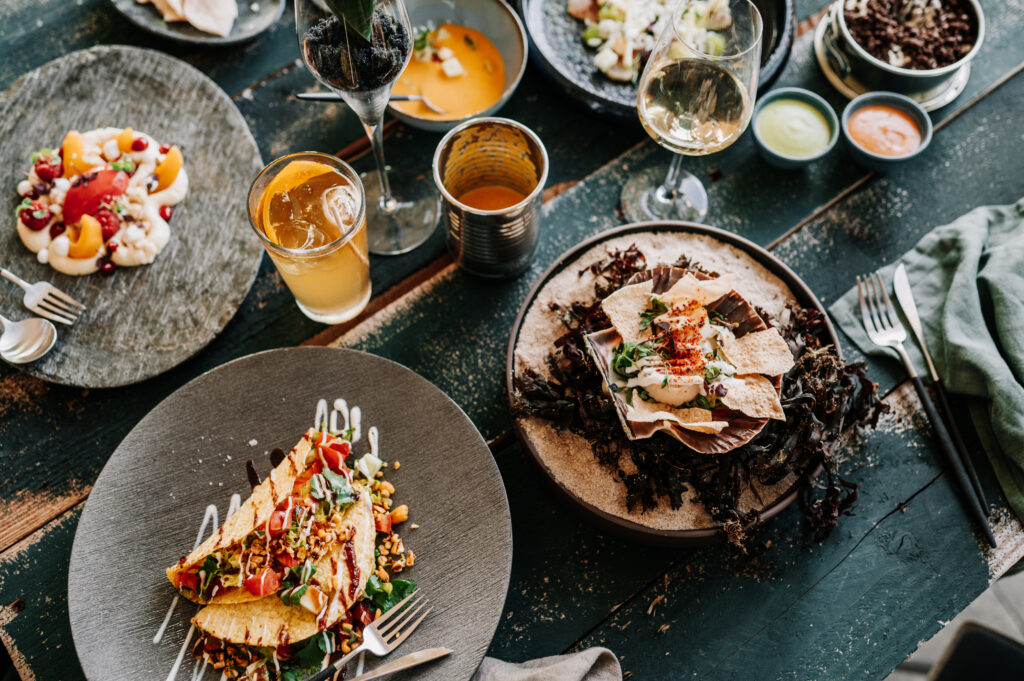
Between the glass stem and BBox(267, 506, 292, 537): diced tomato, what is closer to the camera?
BBox(267, 506, 292, 537): diced tomato

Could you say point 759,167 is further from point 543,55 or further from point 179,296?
point 179,296

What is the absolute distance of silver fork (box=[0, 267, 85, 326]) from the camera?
160 centimetres

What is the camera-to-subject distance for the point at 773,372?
4.60 feet

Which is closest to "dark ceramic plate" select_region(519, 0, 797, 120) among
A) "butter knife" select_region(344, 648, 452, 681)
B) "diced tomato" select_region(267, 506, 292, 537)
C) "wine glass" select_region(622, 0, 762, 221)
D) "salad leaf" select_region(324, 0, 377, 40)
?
"wine glass" select_region(622, 0, 762, 221)

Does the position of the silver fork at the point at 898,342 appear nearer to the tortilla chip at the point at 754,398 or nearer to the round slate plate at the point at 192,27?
the tortilla chip at the point at 754,398

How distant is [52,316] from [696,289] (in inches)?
55.4

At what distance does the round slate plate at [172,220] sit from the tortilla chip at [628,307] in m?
0.84

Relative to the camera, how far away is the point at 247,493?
1.48 meters

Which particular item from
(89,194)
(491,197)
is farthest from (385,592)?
(89,194)

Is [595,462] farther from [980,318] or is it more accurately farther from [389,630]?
[980,318]

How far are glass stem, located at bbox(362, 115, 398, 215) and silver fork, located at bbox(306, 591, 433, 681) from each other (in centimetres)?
95

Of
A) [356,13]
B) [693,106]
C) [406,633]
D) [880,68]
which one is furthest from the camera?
[880,68]

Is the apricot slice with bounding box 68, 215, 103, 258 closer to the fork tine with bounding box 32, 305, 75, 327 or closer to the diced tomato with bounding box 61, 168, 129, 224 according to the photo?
the diced tomato with bounding box 61, 168, 129, 224

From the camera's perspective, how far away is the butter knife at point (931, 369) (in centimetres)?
163
